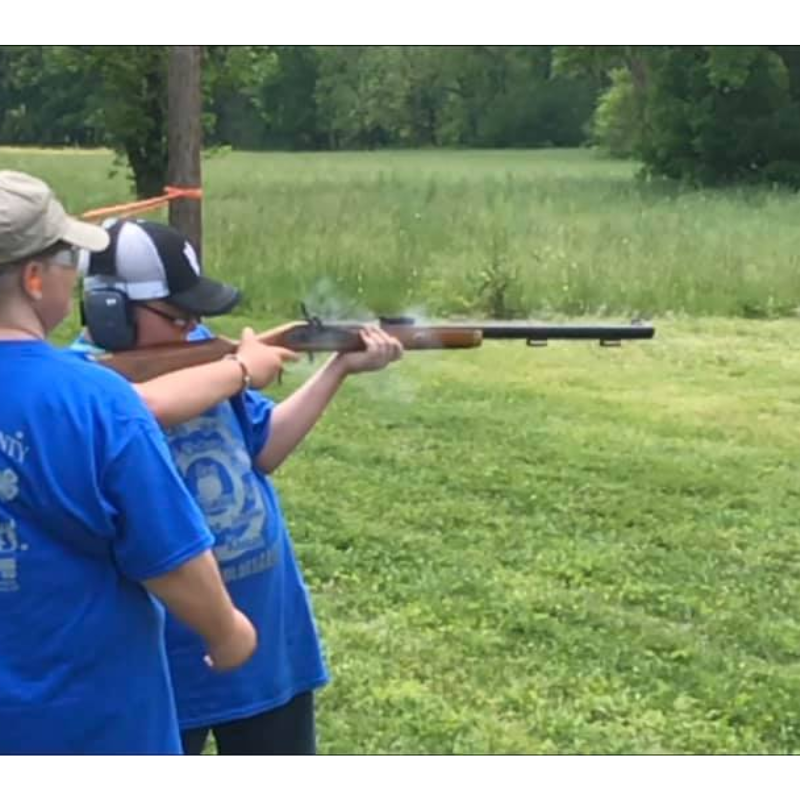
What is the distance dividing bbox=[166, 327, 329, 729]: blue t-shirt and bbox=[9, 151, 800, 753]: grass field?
53 centimetres

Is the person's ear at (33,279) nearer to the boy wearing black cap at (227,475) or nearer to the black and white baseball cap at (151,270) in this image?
the boy wearing black cap at (227,475)

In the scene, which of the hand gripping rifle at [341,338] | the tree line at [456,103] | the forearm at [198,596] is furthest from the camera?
the tree line at [456,103]

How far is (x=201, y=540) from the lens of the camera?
87.9 inches

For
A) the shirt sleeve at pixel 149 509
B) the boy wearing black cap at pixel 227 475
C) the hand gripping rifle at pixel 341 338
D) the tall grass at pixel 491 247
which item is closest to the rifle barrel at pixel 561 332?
the hand gripping rifle at pixel 341 338

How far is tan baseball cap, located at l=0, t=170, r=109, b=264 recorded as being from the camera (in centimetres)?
213

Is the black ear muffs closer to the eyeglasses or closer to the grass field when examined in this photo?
the eyeglasses

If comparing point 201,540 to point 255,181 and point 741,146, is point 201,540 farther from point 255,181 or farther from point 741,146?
point 741,146

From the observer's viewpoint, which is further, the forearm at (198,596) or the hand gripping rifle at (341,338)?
the hand gripping rifle at (341,338)

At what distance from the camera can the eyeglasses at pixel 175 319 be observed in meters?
2.80

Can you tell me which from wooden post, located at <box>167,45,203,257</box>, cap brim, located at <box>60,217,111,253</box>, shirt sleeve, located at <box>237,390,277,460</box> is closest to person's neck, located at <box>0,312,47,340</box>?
cap brim, located at <box>60,217,111,253</box>

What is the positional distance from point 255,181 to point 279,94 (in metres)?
8.98

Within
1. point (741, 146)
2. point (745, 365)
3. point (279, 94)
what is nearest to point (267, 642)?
point (745, 365)

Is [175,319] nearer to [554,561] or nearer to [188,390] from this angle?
[188,390]

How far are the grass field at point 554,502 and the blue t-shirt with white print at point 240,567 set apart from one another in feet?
1.73
